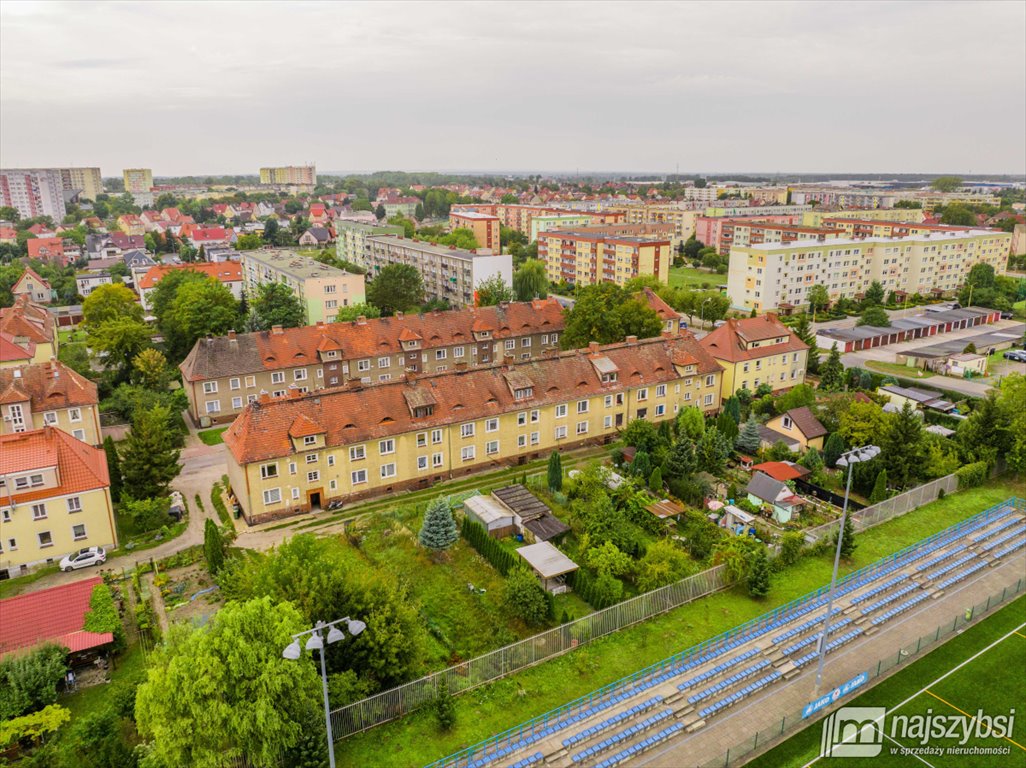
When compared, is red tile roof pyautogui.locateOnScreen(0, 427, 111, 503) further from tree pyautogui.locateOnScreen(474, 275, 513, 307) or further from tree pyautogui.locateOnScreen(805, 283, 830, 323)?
tree pyautogui.locateOnScreen(805, 283, 830, 323)


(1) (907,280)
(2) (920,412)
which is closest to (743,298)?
(1) (907,280)

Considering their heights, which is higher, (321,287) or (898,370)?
(321,287)

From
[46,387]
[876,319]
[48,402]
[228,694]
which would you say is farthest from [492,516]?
[876,319]

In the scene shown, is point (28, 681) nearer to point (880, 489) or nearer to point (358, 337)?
point (358, 337)

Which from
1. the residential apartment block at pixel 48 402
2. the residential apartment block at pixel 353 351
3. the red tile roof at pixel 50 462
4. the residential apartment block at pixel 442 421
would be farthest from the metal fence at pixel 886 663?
the residential apartment block at pixel 48 402

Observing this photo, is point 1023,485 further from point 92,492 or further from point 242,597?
point 92,492

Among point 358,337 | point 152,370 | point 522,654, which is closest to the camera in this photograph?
point 522,654
